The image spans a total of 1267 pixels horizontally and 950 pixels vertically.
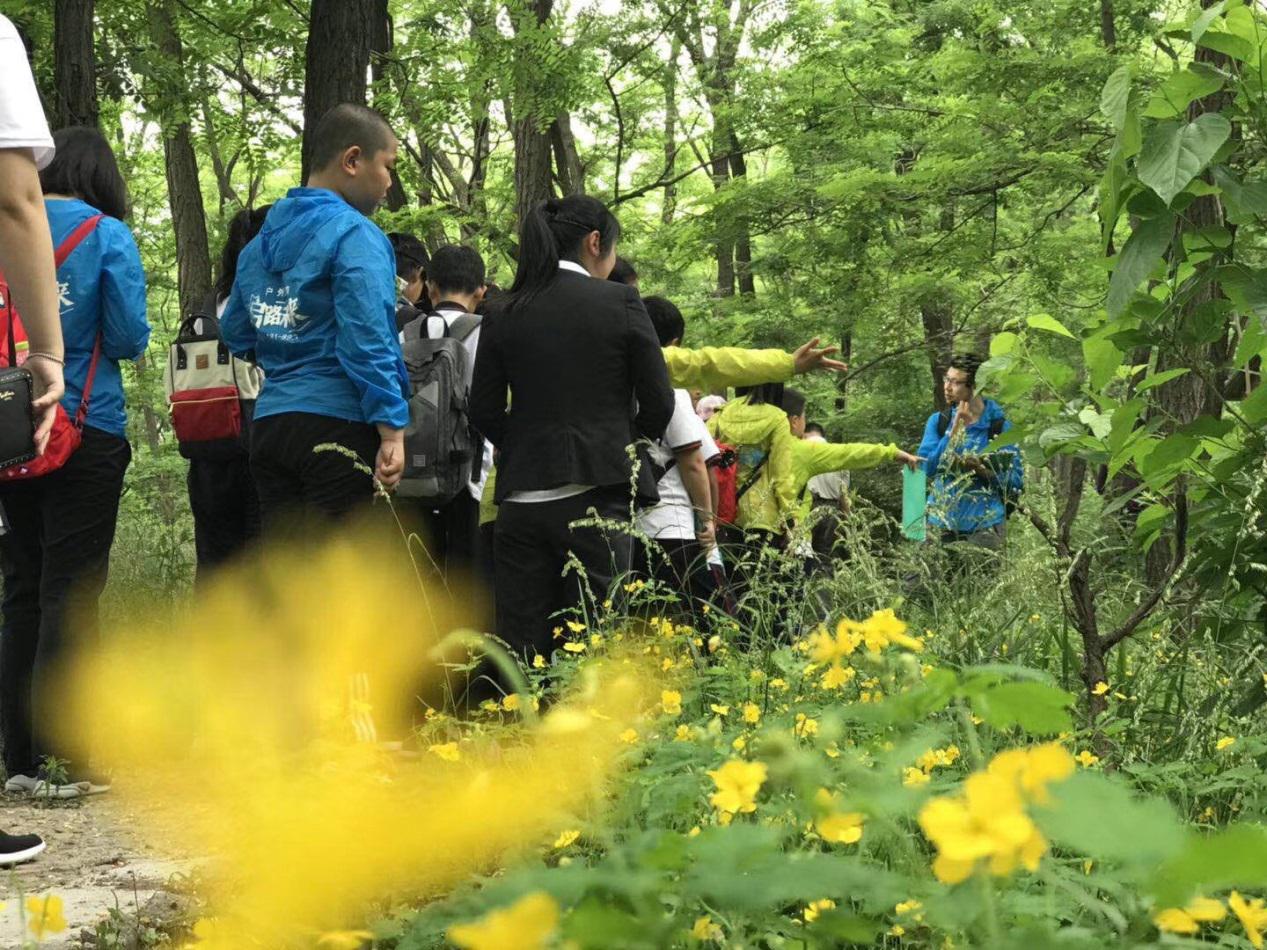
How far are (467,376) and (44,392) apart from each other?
2337mm

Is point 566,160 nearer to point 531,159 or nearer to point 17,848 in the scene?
point 531,159

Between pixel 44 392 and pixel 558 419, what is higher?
pixel 44 392

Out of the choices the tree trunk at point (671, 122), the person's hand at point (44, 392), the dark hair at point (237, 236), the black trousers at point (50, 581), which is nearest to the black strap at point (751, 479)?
the dark hair at point (237, 236)

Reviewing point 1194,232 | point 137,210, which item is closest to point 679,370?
point 1194,232

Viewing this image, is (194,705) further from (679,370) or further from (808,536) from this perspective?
(808,536)

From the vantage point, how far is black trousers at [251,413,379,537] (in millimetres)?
4285

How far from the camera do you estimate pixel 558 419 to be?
4.16 meters

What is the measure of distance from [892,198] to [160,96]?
5.27 m

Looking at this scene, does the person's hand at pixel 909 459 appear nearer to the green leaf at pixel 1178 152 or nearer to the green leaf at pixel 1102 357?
the green leaf at pixel 1102 357

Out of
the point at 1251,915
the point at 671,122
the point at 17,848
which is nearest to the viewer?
the point at 1251,915

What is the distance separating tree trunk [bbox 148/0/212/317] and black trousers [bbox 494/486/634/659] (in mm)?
6652

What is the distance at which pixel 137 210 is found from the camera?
20688 millimetres

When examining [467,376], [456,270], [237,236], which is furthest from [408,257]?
[467,376]

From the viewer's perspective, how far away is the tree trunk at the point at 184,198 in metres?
10.1
